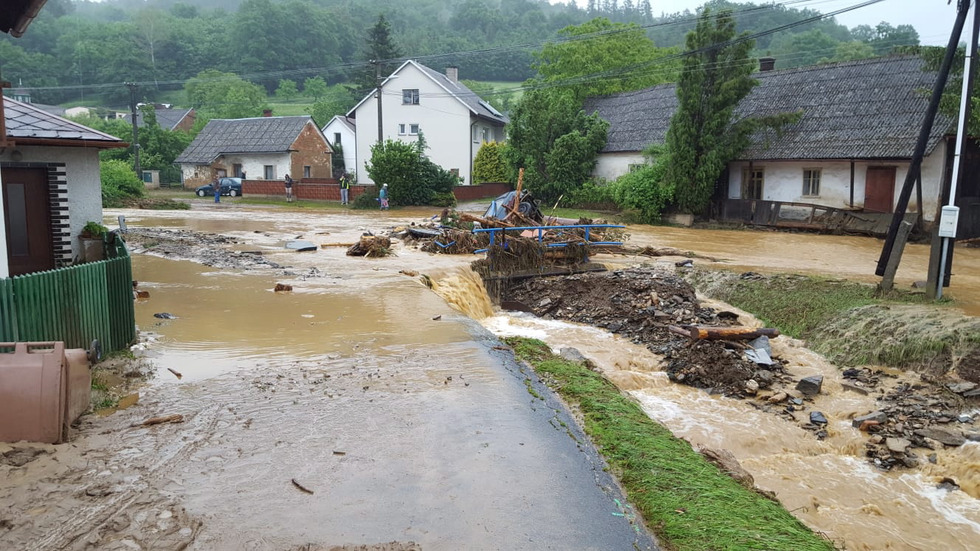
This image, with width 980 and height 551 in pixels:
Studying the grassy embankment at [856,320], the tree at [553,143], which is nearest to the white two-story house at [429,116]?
the tree at [553,143]

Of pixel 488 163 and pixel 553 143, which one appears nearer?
pixel 553 143

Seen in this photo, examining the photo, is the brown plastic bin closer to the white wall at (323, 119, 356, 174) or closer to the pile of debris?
the pile of debris

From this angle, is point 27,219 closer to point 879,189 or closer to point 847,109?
point 879,189

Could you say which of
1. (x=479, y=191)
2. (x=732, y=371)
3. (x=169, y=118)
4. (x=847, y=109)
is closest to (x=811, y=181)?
(x=847, y=109)

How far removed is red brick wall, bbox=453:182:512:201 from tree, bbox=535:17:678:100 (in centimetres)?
878

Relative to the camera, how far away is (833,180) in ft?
92.1

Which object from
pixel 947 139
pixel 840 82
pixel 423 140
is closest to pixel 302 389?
pixel 947 139

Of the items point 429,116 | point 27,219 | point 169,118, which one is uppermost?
point 169,118

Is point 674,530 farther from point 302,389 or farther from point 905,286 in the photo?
point 905,286

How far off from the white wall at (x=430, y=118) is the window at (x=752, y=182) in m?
19.4

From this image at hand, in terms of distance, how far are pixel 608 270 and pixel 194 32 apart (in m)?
106

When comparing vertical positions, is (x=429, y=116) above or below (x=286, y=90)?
below

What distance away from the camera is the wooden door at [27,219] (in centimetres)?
1242

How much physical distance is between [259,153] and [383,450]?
4618cm
